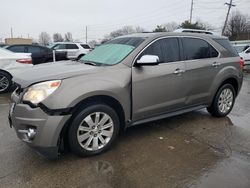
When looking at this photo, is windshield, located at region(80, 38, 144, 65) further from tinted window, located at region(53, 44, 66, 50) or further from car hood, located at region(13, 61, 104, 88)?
tinted window, located at region(53, 44, 66, 50)

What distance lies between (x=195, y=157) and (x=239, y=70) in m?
2.72

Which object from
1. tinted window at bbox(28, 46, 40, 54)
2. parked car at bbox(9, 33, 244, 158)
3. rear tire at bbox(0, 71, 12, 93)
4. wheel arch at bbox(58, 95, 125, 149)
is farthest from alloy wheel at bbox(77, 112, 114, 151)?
tinted window at bbox(28, 46, 40, 54)

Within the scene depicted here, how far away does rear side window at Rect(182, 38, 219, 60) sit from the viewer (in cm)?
454

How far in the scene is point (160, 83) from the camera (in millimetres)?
4027

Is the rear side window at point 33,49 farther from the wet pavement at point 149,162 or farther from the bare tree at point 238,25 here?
the bare tree at point 238,25

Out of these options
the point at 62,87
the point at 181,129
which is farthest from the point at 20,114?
the point at 181,129

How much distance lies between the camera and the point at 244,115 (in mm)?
5730

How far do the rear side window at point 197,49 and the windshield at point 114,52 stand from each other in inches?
37.7

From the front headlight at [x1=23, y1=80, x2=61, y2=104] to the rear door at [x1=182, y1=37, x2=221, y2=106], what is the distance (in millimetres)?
2343

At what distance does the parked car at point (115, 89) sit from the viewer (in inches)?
121

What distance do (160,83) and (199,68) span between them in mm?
1022

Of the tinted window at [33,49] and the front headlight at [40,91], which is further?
the tinted window at [33,49]

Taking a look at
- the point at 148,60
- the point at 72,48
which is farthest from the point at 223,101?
the point at 72,48

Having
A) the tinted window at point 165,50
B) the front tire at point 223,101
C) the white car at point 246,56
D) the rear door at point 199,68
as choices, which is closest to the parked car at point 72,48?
the white car at point 246,56
